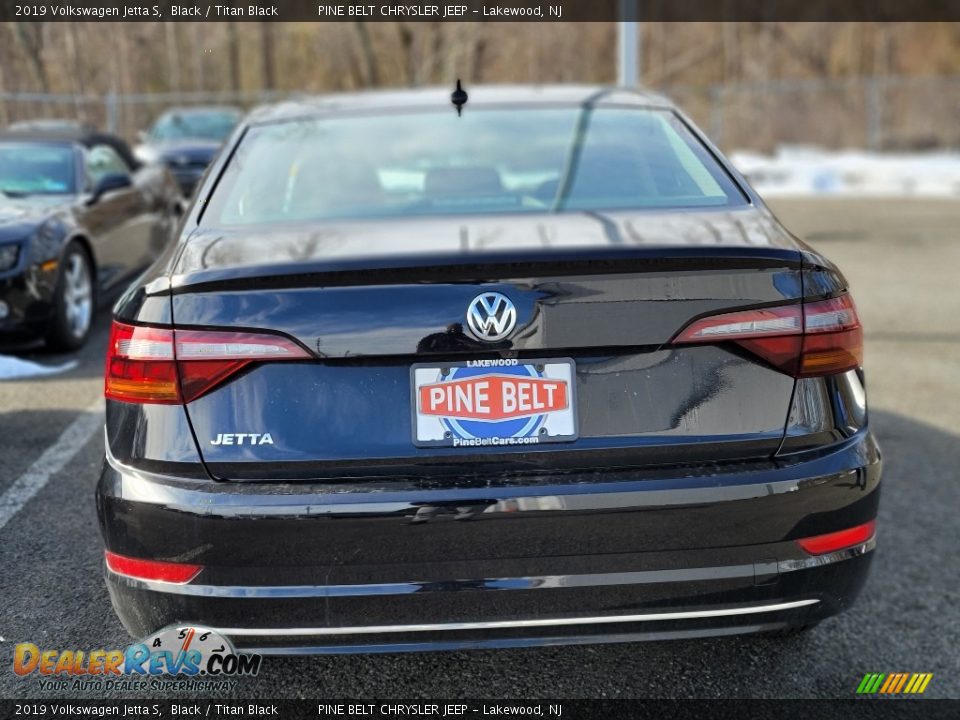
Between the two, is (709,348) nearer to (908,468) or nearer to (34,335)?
(908,468)

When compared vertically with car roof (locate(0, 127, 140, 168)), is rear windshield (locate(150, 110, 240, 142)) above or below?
below

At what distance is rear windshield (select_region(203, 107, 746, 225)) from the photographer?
109 inches

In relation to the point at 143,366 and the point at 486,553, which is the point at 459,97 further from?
the point at 486,553

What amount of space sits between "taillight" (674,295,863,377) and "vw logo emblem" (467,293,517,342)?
14.9 inches

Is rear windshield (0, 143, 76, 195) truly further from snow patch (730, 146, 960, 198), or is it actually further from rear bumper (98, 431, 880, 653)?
snow patch (730, 146, 960, 198)

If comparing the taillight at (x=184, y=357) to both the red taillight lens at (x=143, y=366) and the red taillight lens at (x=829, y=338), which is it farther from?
the red taillight lens at (x=829, y=338)

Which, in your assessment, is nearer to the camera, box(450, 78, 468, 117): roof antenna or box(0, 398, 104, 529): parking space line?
box(450, 78, 468, 117): roof antenna

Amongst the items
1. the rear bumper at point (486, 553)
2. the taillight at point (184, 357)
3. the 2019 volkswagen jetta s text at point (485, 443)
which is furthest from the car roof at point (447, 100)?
the rear bumper at point (486, 553)

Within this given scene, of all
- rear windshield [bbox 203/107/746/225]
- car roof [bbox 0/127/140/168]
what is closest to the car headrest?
rear windshield [bbox 203/107/746/225]

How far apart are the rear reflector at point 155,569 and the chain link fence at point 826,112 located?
69.3 ft

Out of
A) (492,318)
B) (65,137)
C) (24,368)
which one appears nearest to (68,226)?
(24,368)

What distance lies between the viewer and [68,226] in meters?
6.25

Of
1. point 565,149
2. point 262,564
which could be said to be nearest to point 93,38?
point 565,149

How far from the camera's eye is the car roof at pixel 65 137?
746cm
